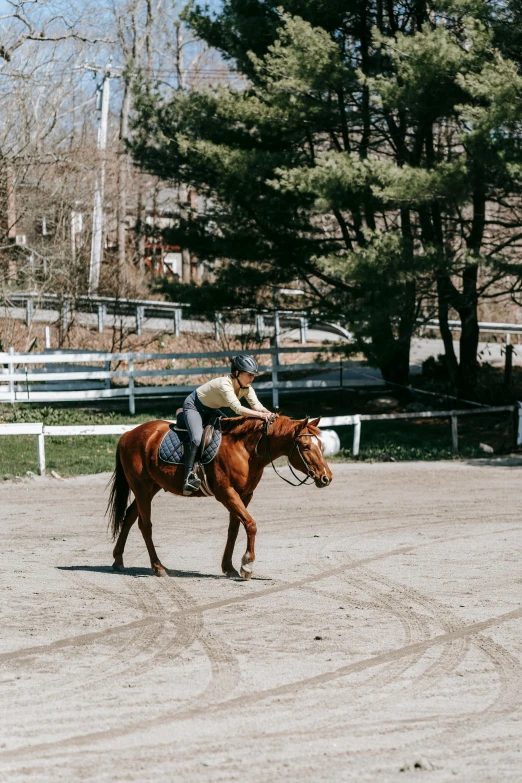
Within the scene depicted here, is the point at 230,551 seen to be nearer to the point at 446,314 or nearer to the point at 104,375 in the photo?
the point at 446,314

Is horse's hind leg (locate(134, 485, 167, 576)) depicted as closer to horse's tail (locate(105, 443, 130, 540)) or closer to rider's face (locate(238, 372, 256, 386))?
horse's tail (locate(105, 443, 130, 540))

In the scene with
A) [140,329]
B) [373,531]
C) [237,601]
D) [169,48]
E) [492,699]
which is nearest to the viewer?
[492,699]

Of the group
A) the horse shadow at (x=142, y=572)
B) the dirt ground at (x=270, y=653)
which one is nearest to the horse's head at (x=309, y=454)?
the dirt ground at (x=270, y=653)

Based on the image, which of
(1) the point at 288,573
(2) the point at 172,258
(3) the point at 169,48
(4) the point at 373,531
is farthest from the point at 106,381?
(2) the point at 172,258

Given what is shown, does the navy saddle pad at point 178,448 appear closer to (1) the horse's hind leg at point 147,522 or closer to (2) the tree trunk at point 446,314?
(1) the horse's hind leg at point 147,522

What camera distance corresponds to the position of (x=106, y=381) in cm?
2789

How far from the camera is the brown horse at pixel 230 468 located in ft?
34.1

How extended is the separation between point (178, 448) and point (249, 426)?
768mm

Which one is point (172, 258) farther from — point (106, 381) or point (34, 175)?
point (106, 381)

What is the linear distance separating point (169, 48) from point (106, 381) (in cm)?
3339

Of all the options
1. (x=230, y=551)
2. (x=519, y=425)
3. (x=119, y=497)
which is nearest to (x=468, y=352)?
(x=519, y=425)

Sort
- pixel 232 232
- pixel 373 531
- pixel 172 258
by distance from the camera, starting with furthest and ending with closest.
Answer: pixel 172 258 → pixel 232 232 → pixel 373 531

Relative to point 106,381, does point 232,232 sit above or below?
above

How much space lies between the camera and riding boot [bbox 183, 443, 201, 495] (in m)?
10.6
